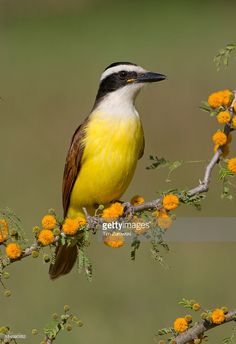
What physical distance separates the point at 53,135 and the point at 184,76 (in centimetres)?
256

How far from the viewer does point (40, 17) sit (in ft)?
60.9

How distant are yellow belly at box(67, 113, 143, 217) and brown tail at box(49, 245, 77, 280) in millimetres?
246

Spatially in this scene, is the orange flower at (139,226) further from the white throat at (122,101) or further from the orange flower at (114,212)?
the white throat at (122,101)

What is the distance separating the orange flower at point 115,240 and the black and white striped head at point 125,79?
4.60 feet

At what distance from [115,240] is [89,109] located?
343 inches

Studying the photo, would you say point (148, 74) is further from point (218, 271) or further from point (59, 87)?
point (59, 87)

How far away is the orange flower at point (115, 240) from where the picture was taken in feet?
11.6

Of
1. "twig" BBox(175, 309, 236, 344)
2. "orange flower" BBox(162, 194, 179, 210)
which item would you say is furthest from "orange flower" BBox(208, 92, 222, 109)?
"twig" BBox(175, 309, 236, 344)

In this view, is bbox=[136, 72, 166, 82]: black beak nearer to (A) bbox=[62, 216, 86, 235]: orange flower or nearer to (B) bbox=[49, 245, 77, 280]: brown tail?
(B) bbox=[49, 245, 77, 280]: brown tail

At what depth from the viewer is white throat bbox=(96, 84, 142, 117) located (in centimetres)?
486

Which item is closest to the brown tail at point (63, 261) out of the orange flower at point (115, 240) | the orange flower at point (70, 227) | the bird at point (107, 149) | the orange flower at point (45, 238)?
the bird at point (107, 149)

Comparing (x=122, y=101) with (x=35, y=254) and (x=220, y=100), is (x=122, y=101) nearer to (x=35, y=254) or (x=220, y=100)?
(x=220, y=100)

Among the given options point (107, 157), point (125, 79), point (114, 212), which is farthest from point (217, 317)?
point (125, 79)

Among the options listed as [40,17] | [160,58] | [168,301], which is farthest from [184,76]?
[168,301]
